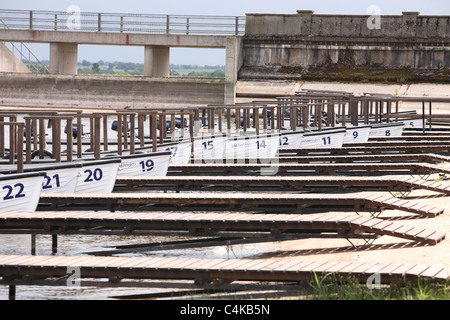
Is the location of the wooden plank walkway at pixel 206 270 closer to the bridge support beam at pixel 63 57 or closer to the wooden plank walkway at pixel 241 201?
the wooden plank walkway at pixel 241 201

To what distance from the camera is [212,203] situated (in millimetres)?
12891

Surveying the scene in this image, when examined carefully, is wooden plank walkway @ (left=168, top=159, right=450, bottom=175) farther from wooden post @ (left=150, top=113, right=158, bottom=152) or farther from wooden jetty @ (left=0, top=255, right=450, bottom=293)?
wooden jetty @ (left=0, top=255, right=450, bottom=293)

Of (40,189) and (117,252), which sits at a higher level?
(40,189)

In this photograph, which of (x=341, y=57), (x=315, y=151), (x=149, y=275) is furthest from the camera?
(x=341, y=57)

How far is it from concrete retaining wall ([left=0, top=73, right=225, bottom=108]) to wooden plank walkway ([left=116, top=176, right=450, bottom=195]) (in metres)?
28.9

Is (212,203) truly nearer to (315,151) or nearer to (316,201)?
(316,201)

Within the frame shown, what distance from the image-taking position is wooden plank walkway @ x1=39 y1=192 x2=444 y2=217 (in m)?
12.5

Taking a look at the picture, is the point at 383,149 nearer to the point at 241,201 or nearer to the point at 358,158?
the point at 358,158

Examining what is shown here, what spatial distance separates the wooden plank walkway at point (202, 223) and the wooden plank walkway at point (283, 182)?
11.0ft

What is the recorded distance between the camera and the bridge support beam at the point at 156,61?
48.1 m

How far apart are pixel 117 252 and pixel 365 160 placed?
815 cm
